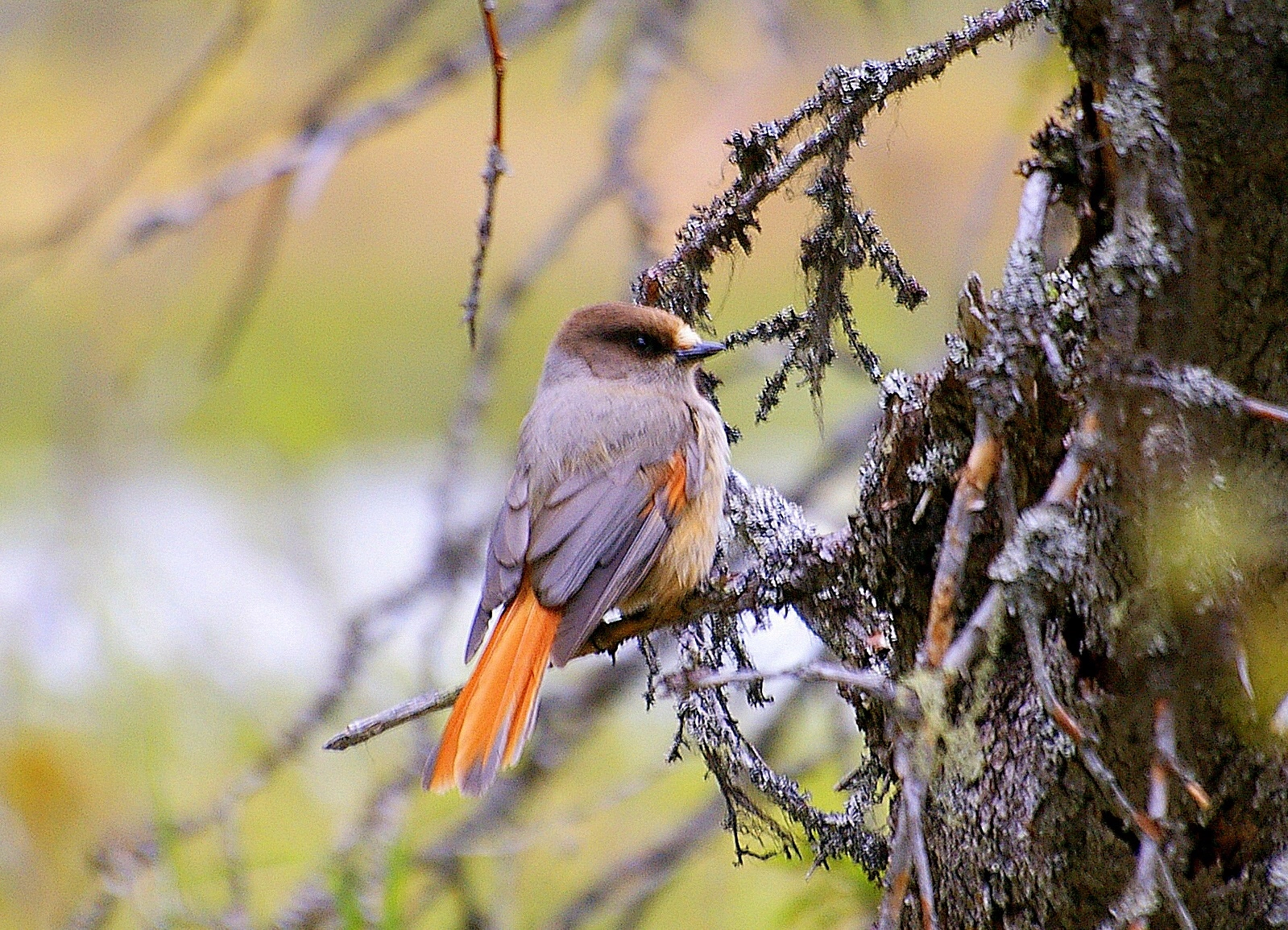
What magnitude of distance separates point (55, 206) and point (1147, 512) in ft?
33.5

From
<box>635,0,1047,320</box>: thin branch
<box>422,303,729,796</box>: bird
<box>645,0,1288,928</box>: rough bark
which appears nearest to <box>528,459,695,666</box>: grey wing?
<box>422,303,729,796</box>: bird

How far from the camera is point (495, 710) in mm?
2658

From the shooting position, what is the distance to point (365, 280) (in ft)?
41.7

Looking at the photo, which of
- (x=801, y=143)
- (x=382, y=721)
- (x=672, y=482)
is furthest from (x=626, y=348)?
(x=382, y=721)

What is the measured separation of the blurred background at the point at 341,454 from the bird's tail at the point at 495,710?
0.43 m

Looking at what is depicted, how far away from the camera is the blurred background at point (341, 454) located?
3680mm

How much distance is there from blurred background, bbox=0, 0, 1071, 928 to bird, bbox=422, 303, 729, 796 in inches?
9.7

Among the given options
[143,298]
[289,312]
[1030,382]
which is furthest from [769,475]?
[289,312]

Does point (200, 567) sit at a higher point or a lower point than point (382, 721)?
lower

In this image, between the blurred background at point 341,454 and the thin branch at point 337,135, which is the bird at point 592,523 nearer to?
the blurred background at point 341,454

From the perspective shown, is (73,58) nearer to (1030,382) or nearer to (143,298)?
(143,298)

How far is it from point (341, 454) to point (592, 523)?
7.32 m

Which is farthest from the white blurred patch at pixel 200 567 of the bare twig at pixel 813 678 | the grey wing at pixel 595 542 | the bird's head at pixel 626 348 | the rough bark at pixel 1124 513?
the bare twig at pixel 813 678

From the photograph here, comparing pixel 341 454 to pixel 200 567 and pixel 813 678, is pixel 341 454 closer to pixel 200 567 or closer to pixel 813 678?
pixel 200 567
